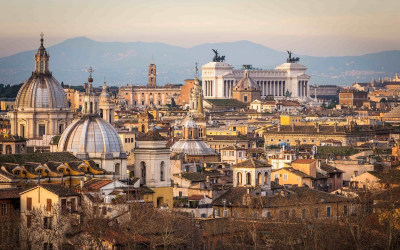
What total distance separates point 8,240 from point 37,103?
4046 centimetres

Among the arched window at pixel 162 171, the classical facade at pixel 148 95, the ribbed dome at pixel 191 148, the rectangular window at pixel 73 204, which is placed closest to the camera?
the rectangular window at pixel 73 204

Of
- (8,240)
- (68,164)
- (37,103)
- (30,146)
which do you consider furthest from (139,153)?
(37,103)

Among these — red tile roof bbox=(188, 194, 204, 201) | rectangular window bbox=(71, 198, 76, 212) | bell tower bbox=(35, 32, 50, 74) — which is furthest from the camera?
bell tower bbox=(35, 32, 50, 74)

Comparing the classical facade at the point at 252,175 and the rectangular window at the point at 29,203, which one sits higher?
the classical facade at the point at 252,175

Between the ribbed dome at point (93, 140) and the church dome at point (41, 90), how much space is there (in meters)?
28.1

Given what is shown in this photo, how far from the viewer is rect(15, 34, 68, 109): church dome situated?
75.6 m

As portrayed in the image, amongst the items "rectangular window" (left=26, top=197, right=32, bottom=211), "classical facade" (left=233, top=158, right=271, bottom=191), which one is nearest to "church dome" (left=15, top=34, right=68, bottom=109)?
"classical facade" (left=233, top=158, right=271, bottom=191)

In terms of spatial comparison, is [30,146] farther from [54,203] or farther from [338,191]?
[54,203]

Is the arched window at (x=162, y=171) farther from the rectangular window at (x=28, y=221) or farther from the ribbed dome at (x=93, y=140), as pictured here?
the rectangular window at (x=28, y=221)

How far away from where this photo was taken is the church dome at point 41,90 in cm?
7556

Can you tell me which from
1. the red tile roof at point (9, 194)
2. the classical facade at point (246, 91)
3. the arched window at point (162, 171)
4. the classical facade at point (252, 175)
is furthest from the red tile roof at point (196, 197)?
the classical facade at point (246, 91)

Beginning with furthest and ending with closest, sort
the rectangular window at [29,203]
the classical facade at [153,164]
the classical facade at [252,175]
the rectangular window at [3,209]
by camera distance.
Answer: the classical facade at [252,175] < the classical facade at [153,164] < the rectangular window at [3,209] < the rectangular window at [29,203]

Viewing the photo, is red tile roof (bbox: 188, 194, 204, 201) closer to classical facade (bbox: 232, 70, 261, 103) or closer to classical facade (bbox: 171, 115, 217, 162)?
classical facade (bbox: 171, 115, 217, 162)

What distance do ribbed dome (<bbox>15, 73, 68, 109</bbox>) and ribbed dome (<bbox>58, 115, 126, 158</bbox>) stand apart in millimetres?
28118
